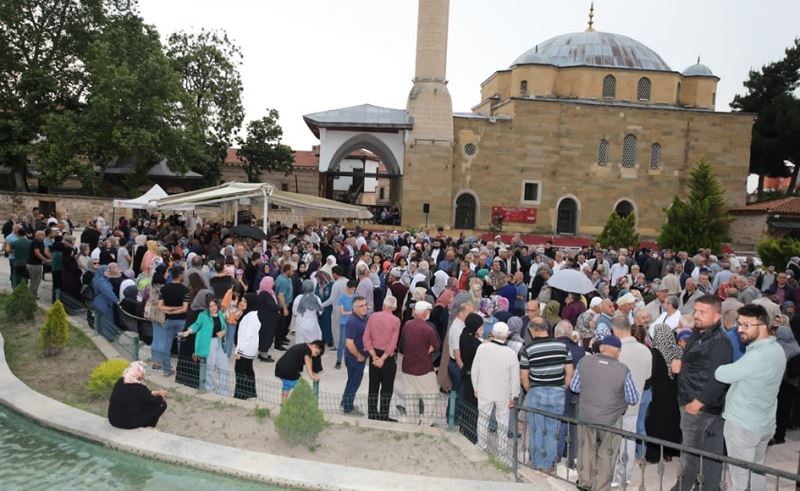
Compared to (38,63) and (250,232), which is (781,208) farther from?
(38,63)

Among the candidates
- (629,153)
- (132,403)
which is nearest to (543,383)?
(132,403)

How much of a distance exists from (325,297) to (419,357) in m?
3.78

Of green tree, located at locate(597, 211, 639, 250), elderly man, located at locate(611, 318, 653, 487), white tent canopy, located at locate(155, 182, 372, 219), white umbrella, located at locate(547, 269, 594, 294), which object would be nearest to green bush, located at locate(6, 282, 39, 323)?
white tent canopy, located at locate(155, 182, 372, 219)

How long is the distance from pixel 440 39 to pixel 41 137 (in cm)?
2051

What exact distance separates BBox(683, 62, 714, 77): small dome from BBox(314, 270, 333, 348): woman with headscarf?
111ft

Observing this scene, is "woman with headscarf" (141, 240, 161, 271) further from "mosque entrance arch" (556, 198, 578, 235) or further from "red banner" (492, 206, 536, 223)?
"mosque entrance arch" (556, 198, 578, 235)

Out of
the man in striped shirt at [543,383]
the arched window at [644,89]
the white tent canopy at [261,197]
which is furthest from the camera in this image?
the arched window at [644,89]

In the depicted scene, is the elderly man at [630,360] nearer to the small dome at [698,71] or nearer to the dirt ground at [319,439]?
the dirt ground at [319,439]

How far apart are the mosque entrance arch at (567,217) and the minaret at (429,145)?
262 inches

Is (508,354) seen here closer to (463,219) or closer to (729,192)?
(463,219)

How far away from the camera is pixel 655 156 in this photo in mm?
34156

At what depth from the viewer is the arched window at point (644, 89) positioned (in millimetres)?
36031

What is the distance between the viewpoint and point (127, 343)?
9.02m

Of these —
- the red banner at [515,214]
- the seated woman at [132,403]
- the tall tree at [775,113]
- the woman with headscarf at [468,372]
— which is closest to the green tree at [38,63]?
the red banner at [515,214]
